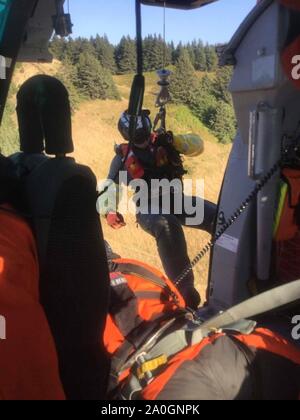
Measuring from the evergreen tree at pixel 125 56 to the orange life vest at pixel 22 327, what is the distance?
3531cm

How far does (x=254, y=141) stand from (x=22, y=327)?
2162 mm

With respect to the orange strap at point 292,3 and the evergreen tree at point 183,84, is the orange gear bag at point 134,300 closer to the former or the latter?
the orange strap at point 292,3

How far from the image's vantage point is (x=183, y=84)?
2814 cm

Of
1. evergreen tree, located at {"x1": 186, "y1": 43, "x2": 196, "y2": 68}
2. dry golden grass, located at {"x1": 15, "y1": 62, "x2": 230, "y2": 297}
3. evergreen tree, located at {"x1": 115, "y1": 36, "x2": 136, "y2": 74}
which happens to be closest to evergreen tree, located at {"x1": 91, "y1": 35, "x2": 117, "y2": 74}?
evergreen tree, located at {"x1": 115, "y1": 36, "x2": 136, "y2": 74}

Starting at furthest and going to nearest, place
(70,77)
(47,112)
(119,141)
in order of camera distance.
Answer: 1. (70,77)
2. (119,141)
3. (47,112)

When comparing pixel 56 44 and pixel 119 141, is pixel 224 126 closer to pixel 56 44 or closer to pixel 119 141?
pixel 119 141

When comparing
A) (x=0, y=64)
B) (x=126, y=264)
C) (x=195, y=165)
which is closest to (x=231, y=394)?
(x=126, y=264)

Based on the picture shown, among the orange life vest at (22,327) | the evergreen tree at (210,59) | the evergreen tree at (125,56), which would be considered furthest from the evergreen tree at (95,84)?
the orange life vest at (22,327)

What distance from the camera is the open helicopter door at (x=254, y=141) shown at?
111 inches

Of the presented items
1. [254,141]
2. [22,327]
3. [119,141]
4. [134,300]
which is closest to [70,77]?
[119,141]

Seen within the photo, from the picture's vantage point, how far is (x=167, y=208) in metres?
5.80

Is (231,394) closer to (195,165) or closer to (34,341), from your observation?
(34,341)

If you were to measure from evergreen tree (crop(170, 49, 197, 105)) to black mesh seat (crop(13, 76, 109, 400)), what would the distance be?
2508 centimetres

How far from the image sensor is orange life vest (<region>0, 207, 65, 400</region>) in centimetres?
121
